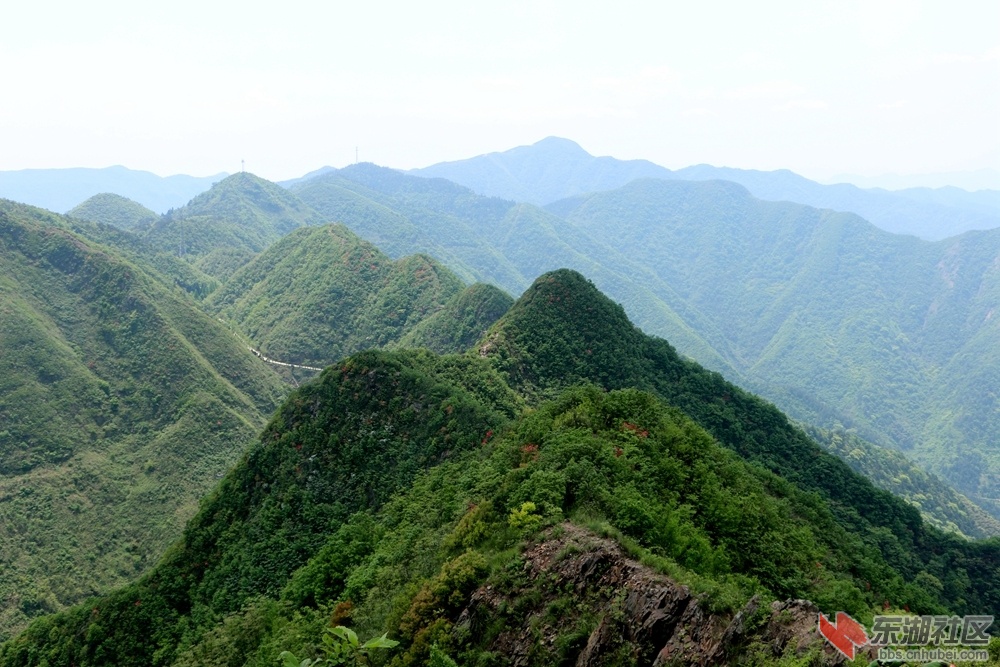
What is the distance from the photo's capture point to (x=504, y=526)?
23219 millimetres

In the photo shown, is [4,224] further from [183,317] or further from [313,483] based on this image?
[313,483]

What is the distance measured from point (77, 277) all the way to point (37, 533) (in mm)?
56769

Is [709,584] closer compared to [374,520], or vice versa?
[709,584]

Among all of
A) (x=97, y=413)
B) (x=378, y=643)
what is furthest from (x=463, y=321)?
(x=378, y=643)

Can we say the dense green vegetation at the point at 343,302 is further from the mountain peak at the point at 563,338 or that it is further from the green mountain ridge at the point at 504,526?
the green mountain ridge at the point at 504,526

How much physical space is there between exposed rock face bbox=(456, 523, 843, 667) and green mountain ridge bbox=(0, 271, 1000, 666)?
8 cm

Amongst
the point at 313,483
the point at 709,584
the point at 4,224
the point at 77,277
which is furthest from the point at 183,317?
the point at 709,584

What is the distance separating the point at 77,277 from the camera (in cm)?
11531

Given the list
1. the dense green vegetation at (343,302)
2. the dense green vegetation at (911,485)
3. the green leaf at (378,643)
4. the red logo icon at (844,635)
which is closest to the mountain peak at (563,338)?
the dense green vegetation at (343,302)

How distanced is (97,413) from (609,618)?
94.3 metres

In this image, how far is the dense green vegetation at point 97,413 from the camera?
7138 centimetres

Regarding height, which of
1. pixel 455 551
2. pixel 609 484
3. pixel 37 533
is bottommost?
pixel 37 533

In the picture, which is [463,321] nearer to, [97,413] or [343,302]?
[343,302]

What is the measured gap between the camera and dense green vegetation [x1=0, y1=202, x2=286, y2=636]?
71375 mm
